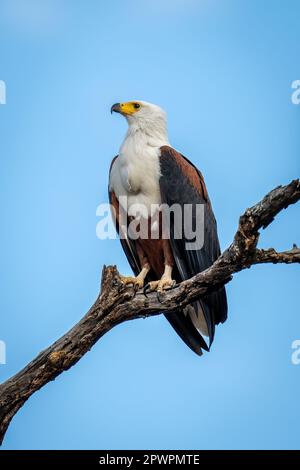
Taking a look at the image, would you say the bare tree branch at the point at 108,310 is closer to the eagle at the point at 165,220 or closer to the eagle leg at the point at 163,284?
the eagle leg at the point at 163,284

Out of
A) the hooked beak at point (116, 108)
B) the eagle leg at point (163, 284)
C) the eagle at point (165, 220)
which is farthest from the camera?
the hooked beak at point (116, 108)

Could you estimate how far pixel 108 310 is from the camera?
5984mm

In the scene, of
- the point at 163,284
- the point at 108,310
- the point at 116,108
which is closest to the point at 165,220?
the point at 163,284

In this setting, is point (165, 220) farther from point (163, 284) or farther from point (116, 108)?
point (116, 108)

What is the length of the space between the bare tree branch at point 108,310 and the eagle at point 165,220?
126 centimetres

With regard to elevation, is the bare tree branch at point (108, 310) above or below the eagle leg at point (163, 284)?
below

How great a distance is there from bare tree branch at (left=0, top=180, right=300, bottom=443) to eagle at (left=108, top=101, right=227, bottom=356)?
4.14 ft

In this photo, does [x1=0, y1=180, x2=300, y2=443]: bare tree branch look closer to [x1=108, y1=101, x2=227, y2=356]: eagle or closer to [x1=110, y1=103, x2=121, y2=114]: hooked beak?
[x1=108, y1=101, x2=227, y2=356]: eagle

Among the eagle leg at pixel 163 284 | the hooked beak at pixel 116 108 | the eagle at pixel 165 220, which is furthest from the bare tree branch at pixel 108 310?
the hooked beak at pixel 116 108

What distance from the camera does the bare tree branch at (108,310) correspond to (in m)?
5.59

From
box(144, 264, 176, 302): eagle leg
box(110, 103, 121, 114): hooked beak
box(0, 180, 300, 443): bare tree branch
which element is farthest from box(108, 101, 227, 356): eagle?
box(0, 180, 300, 443): bare tree branch

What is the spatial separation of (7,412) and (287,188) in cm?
277

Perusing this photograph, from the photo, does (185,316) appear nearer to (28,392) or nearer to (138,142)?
(138,142)

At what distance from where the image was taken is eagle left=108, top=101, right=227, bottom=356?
7488 millimetres
